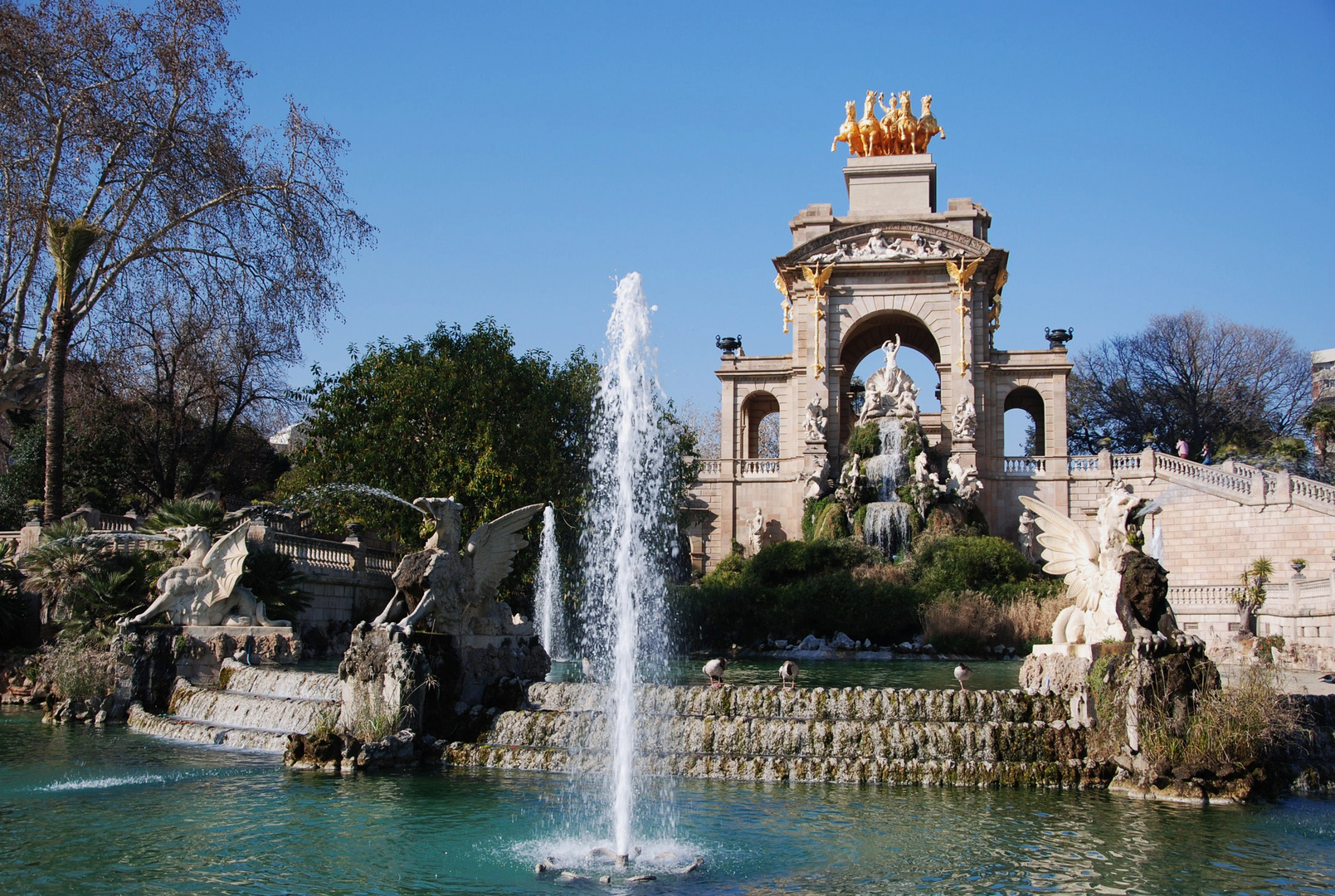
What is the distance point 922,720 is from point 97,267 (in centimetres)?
1963

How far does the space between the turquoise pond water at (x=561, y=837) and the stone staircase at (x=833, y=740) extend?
0.44 meters

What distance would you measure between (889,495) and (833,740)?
24.2 metres

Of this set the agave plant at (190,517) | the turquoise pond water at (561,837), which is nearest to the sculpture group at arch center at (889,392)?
the agave plant at (190,517)

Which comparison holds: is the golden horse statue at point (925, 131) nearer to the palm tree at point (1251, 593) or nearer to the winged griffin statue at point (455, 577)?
the palm tree at point (1251, 593)

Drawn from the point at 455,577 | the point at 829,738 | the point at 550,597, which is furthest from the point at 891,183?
the point at 829,738

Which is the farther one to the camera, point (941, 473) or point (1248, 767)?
point (941, 473)

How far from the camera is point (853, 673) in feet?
73.0

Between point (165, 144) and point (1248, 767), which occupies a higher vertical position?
point (165, 144)

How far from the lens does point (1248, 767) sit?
1144 cm

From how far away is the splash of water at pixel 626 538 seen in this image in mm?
9758

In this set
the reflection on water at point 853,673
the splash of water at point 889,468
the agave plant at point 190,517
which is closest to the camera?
the reflection on water at point 853,673

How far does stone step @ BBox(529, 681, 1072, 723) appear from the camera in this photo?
43.9ft

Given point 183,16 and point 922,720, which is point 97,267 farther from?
point 922,720

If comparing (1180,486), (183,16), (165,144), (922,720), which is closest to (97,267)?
(165,144)
